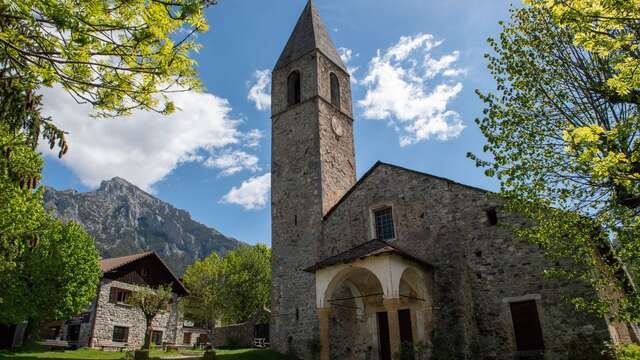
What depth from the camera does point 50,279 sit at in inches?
822

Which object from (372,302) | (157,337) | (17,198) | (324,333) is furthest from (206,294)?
(324,333)

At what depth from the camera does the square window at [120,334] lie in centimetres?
2514

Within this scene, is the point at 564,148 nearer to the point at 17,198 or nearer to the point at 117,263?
the point at 17,198

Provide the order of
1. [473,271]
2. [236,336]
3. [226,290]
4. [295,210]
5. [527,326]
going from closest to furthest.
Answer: [527,326] → [473,271] → [295,210] → [236,336] → [226,290]

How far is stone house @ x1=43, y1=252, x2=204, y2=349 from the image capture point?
24203mm

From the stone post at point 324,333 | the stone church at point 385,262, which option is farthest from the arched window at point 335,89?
the stone post at point 324,333

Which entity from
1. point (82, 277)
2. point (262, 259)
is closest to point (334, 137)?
point (82, 277)

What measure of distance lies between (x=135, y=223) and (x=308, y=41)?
121 meters

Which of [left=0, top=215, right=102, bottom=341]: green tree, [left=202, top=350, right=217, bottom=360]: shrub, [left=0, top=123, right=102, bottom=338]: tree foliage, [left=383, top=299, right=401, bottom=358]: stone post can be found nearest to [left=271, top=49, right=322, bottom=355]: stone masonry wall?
[left=202, top=350, right=217, bottom=360]: shrub

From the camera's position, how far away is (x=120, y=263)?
87.4ft

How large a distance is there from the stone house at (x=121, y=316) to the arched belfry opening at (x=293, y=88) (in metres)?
12.9

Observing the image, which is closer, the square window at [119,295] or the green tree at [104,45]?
the green tree at [104,45]

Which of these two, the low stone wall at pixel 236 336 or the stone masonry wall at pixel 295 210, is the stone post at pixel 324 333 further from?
the low stone wall at pixel 236 336

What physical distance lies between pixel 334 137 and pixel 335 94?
11.2 feet
